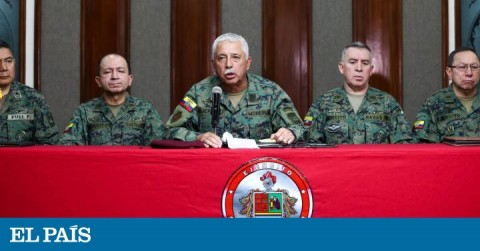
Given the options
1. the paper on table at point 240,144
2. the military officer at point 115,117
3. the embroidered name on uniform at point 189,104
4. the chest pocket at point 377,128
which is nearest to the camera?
the paper on table at point 240,144

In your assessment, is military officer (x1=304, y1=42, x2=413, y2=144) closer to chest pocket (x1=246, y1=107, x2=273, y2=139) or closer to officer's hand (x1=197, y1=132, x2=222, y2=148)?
chest pocket (x1=246, y1=107, x2=273, y2=139)

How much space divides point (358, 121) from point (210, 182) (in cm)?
158

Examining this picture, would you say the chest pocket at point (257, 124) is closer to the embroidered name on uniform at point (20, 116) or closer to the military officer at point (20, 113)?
the military officer at point (20, 113)

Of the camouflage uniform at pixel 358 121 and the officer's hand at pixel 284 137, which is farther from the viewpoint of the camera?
the camouflage uniform at pixel 358 121

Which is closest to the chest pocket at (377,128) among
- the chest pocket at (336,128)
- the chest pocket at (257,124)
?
the chest pocket at (336,128)

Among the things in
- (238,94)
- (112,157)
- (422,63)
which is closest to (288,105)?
(238,94)

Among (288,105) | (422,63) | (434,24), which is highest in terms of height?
(434,24)

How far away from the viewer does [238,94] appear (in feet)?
9.89

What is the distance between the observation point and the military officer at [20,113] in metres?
3.47

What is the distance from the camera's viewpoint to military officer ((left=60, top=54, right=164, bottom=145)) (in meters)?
3.37

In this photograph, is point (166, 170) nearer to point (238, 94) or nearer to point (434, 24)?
point (238, 94)

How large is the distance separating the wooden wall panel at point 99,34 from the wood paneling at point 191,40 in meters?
0.41

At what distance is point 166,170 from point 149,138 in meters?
1.39

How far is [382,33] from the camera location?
420 centimetres
